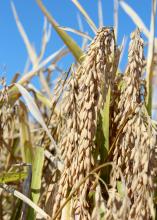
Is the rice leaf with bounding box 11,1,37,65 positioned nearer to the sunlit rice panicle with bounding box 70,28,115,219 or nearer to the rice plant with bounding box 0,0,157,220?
the rice plant with bounding box 0,0,157,220

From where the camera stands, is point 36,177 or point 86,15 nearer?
point 36,177

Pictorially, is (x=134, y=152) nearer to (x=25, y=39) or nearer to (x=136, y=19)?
(x=136, y=19)

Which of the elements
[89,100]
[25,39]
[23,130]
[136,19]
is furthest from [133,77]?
[25,39]

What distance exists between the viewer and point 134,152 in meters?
0.65

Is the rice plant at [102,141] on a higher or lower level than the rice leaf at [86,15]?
lower

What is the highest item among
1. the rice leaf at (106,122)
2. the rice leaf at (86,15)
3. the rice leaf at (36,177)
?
the rice leaf at (86,15)

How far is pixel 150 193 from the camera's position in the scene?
0.62 m

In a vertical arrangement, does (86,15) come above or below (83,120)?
above

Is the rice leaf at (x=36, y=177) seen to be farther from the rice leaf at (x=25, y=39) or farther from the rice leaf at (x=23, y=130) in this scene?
the rice leaf at (x=25, y=39)

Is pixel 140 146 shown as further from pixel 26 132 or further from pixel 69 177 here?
pixel 26 132

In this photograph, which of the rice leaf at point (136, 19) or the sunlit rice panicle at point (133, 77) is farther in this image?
the rice leaf at point (136, 19)

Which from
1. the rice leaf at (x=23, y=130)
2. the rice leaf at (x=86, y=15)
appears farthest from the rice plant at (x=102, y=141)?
the rice leaf at (x=23, y=130)

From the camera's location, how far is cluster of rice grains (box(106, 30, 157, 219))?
604 mm

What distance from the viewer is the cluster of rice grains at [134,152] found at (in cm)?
60
